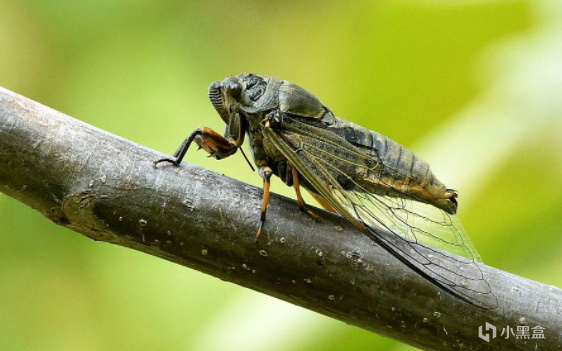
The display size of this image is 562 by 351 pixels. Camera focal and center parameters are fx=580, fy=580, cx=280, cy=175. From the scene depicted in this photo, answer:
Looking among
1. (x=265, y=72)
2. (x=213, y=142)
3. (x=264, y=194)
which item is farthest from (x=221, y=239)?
(x=265, y=72)

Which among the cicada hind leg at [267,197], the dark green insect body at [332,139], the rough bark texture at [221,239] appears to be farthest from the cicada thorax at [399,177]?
the rough bark texture at [221,239]

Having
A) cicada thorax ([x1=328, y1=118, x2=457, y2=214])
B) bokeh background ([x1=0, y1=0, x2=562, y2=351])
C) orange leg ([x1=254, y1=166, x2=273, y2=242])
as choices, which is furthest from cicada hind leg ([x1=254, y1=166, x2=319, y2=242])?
bokeh background ([x1=0, y1=0, x2=562, y2=351])

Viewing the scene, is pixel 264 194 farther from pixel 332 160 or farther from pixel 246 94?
pixel 246 94

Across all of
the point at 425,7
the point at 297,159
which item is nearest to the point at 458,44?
the point at 425,7

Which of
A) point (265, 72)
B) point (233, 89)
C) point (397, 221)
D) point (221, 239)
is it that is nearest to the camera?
point (221, 239)

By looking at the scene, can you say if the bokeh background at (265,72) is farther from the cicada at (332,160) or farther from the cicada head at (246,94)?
the cicada head at (246,94)

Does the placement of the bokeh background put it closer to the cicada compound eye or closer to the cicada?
the cicada
